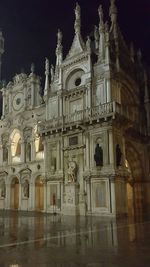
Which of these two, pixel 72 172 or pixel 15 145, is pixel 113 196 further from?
pixel 15 145

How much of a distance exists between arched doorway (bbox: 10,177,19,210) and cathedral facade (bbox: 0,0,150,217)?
111 millimetres

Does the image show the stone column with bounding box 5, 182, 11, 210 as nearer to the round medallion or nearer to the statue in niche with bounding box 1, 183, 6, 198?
the statue in niche with bounding box 1, 183, 6, 198

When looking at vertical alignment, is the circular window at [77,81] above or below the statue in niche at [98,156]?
above

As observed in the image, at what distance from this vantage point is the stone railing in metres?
22.3

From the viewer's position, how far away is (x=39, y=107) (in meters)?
30.5

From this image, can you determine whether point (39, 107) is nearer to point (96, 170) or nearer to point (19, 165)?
point (19, 165)

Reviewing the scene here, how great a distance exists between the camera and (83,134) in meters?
24.1

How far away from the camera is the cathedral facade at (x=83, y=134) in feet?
73.5

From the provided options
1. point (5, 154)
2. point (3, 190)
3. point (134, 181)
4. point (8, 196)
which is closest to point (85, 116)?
point (134, 181)

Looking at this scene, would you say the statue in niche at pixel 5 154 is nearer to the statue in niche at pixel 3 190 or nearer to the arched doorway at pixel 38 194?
the statue in niche at pixel 3 190

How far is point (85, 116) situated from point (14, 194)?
14241 millimetres

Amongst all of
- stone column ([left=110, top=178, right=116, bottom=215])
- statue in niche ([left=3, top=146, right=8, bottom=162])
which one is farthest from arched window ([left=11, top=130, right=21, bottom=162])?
stone column ([left=110, top=178, right=116, bottom=215])

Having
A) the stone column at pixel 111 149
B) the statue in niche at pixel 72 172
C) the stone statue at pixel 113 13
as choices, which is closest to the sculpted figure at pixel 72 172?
the statue in niche at pixel 72 172

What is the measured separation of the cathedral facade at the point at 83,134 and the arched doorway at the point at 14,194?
11 centimetres
